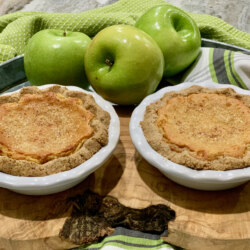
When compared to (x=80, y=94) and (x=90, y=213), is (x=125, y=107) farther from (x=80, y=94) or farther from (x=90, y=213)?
(x=90, y=213)

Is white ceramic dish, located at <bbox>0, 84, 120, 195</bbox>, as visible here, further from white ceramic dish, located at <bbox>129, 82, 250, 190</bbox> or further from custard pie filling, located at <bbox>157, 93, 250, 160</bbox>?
custard pie filling, located at <bbox>157, 93, 250, 160</bbox>

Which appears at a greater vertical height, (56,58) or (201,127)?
(56,58)

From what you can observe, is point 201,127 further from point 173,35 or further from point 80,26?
point 80,26

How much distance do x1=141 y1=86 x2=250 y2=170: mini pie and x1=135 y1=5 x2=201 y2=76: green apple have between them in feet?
0.68

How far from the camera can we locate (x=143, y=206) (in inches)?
32.6

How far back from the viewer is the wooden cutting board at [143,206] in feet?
2.49

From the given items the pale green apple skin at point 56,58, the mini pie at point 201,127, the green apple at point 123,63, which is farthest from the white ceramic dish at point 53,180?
the pale green apple skin at point 56,58

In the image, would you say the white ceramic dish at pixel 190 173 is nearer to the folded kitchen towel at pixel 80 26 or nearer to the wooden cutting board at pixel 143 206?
the wooden cutting board at pixel 143 206

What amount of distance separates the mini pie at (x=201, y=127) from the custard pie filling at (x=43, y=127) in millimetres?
190

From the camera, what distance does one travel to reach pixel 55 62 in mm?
1105

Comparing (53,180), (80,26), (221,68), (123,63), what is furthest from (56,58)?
(221,68)

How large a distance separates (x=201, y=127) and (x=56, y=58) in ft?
1.78

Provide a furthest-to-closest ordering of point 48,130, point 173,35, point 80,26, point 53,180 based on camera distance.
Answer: point 80,26, point 173,35, point 48,130, point 53,180

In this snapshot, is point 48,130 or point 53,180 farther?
point 48,130
